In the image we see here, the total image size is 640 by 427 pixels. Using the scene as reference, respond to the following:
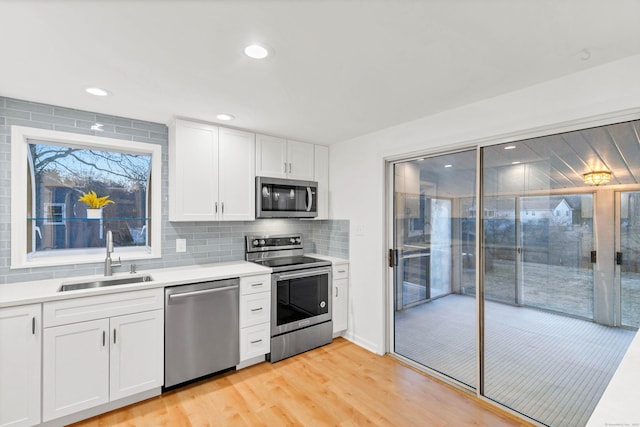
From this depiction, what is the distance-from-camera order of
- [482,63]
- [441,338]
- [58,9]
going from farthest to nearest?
[441,338] → [482,63] → [58,9]

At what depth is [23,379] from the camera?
6.52ft

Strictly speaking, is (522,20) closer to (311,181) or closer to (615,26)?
(615,26)

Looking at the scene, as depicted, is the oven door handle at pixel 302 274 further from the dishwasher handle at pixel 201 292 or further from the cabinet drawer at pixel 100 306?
the cabinet drawer at pixel 100 306

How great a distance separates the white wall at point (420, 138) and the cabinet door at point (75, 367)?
2.41m

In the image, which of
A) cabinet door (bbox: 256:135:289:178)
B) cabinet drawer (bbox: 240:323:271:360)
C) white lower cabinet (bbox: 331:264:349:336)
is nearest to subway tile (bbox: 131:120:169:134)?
cabinet door (bbox: 256:135:289:178)

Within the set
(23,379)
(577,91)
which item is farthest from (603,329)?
(23,379)

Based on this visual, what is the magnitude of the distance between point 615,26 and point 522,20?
0.48 meters

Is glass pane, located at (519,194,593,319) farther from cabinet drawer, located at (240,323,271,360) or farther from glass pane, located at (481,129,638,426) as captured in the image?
cabinet drawer, located at (240,323,271,360)

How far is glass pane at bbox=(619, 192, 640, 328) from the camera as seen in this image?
180cm

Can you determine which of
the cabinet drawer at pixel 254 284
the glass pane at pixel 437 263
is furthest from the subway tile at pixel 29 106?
the glass pane at pixel 437 263

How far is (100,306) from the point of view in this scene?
221 cm

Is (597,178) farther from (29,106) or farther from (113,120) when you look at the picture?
(29,106)

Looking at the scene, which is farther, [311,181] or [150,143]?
[311,181]

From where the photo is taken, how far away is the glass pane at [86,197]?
102 inches
